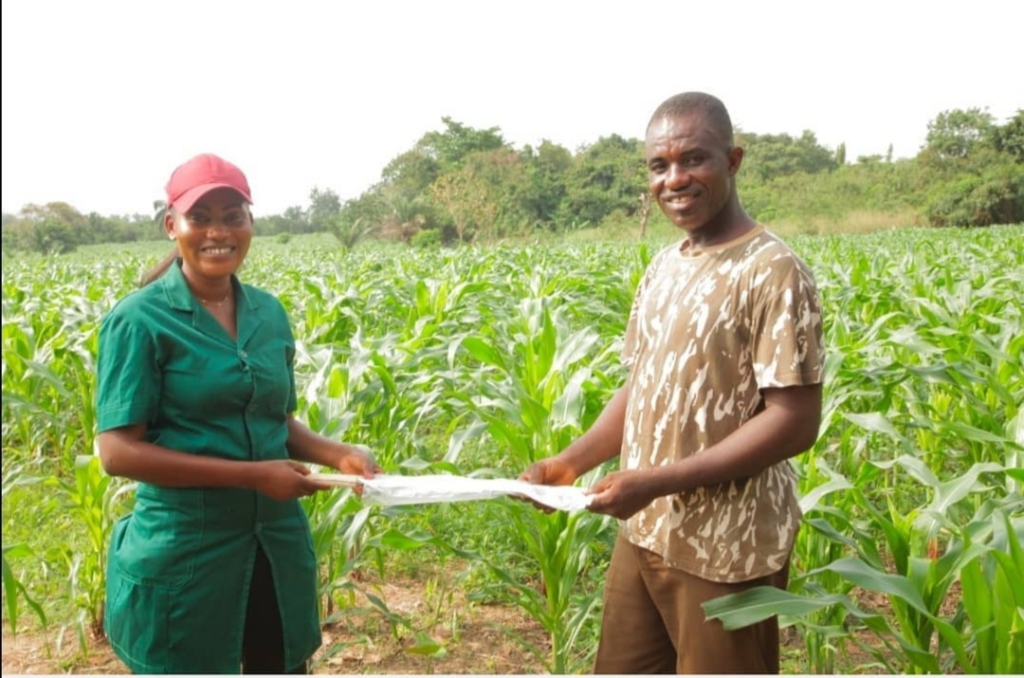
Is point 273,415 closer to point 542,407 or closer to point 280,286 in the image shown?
point 542,407

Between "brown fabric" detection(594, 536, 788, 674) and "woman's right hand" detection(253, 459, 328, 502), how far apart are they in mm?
561

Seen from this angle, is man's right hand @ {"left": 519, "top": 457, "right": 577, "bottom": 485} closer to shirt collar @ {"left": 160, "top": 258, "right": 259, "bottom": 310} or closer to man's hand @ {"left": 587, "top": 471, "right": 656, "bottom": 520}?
man's hand @ {"left": 587, "top": 471, "right": 656, "bottom": 520}

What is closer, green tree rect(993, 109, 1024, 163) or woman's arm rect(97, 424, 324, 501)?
woman's arm rect(97, 424, 324, 501)

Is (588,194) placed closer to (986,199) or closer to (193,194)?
(986,199)

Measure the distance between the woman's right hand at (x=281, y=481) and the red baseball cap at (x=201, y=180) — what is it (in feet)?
1.48

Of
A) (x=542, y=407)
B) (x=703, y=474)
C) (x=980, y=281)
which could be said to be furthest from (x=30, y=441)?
(x=980, y=281)

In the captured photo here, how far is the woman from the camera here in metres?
1.31

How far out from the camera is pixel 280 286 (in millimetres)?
8008

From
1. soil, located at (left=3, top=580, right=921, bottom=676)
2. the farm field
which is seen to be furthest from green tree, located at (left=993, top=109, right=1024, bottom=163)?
soil, located at (left=3, top=580, right=921, bottom=676)

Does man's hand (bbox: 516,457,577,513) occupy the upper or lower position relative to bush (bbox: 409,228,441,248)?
lower

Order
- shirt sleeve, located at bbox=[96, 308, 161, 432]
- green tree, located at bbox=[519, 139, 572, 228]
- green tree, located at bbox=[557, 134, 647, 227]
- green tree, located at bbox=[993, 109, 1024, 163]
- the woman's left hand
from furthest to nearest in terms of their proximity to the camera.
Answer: green tree, located at bbox=[519, 139, 572, 228], green tree, located at bbox=[557, 134, 647, 227], green tree, located at bbox=[993, 109, 1024, 163], the woman's left hand, shirt sleeve, located at bbox=[96, 308, 161, 432]

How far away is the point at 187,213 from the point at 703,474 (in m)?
0.94

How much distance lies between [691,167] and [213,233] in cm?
80

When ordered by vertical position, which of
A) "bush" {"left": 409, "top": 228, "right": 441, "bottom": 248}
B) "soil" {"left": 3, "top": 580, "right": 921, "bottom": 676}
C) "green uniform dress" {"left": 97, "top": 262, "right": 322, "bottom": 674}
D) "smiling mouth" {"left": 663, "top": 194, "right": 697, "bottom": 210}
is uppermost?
"bush" {"left": 409, "top": 228, "right": 441, "bottom": 248}
